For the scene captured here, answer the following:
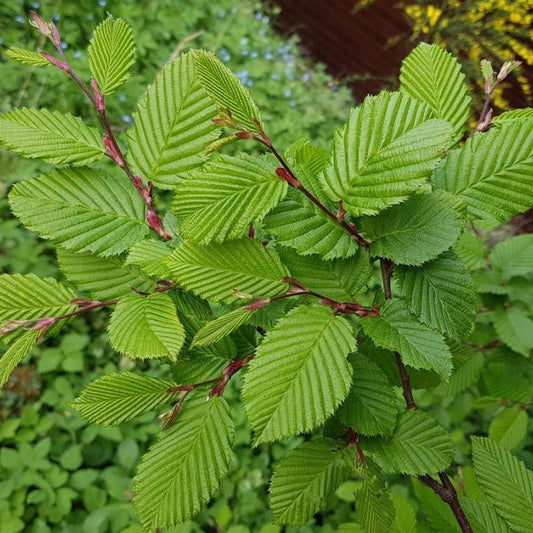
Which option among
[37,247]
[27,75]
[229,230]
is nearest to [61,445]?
[37,247]

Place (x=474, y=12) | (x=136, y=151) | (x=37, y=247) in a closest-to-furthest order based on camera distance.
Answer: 1. (x=136, y=151)
2. (x=37, y=247)
3. (x=474, y=12)

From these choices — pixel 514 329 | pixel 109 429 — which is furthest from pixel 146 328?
pixel 109 429

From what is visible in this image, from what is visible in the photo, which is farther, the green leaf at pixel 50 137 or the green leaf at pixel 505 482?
the green leaf at pixel 505 482

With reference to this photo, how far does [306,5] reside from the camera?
17.8 ft

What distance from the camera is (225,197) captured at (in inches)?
22.1

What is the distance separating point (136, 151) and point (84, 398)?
0.34m

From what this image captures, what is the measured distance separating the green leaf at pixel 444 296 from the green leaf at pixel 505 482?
1.02 ft

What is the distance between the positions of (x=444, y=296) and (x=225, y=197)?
12.0 inches

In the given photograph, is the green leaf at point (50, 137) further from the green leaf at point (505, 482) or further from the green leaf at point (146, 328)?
the green leaf at point (505, 482)

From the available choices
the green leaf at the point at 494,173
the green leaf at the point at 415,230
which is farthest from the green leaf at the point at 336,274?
the green leaf at the point at 494,173

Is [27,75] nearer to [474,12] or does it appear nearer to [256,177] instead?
[256,177]

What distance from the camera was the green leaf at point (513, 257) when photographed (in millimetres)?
1612

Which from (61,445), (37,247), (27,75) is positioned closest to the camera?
(61,445)

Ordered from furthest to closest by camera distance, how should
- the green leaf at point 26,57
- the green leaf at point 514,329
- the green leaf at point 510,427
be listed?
1. the green leaf at point 514,329
2. the green leaf at point 510,427
3. the green leaf at point 26,57
